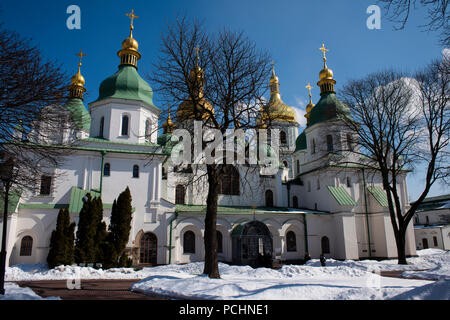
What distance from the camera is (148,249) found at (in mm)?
23016

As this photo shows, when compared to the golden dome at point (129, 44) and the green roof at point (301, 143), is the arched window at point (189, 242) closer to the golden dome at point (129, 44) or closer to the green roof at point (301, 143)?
the golden dome at point (129, 44)

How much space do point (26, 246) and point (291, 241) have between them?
18.8 m

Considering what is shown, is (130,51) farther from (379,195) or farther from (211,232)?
(379,195)

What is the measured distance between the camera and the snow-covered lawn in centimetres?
753

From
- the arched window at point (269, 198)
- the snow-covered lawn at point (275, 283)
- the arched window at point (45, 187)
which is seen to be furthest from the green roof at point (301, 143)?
the arched window at point (45, 187)

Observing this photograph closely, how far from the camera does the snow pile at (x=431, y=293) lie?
639 cm

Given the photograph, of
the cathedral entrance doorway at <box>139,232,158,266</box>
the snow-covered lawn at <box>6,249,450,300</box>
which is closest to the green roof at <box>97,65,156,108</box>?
the cathedral entrance doorway at <box>139,232,158,266</box>

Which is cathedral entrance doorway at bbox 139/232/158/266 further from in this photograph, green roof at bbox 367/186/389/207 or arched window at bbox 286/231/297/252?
green roof at bbox 367/186/389/207

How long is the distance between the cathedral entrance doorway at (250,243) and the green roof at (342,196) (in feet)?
25.8

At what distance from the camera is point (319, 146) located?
30953 millimetres

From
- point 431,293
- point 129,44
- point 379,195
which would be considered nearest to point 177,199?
point 129,44

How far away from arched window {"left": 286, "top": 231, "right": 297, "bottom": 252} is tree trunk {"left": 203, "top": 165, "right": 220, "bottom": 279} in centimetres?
1618
